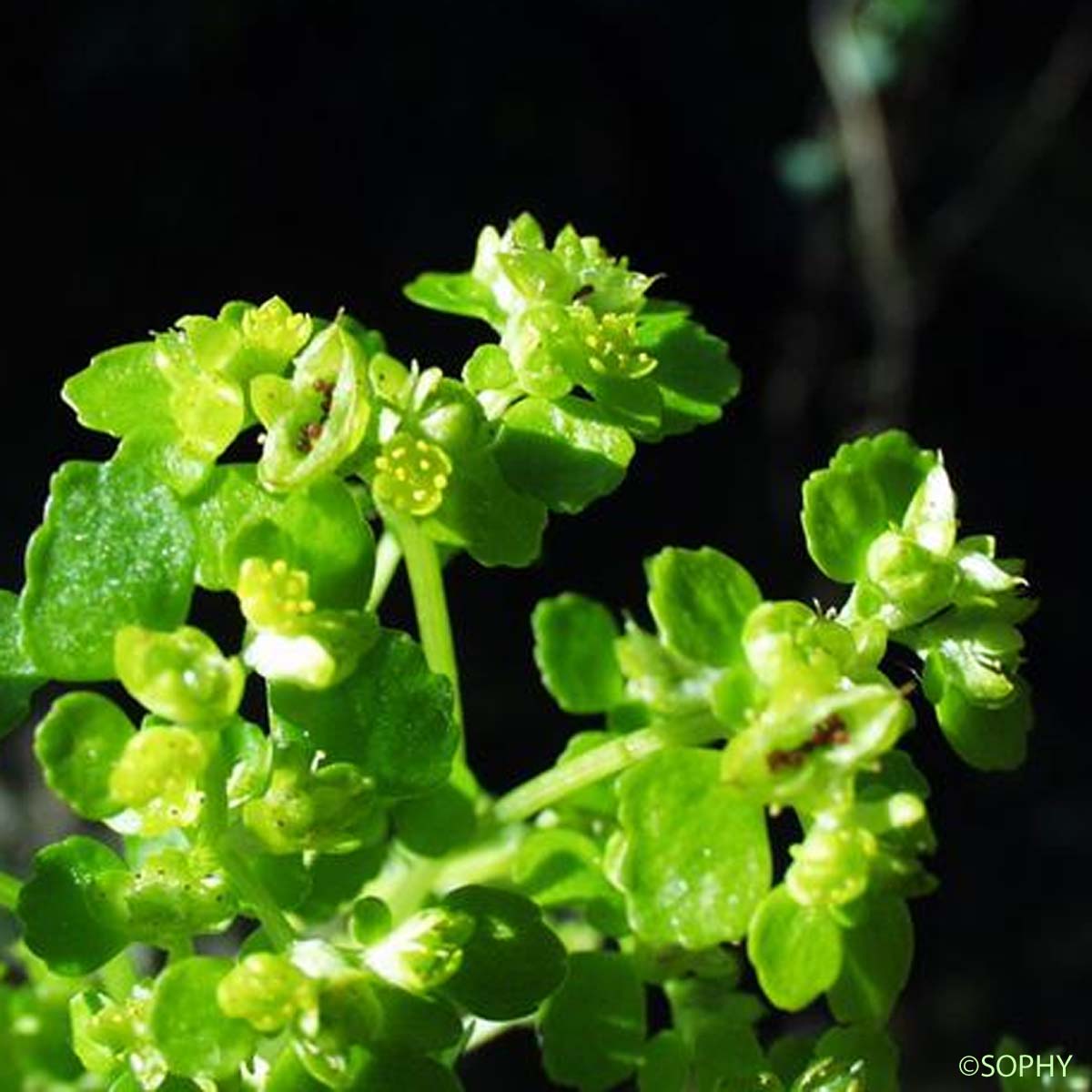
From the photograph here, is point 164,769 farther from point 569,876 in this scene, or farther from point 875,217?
point 875,217

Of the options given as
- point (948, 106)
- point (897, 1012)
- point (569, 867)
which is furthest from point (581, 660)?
point (948, 106)

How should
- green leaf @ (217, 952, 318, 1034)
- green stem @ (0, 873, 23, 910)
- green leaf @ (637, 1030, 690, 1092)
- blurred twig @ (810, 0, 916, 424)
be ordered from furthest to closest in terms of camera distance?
blurred twig @ (810, 0, 916, 424) → green leaf @ (637, 1030, 690, 1092) → green stem @ (0, 873, 23, 910) → green leaf @ (217, 952, 318, 1034)

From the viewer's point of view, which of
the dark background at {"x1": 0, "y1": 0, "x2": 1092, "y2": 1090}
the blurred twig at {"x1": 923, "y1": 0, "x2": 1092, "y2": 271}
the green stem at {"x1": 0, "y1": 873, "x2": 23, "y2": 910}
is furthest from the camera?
the blurred twig at {"x1": 923, "y1": 0, "x2": 1092, "y2": 271}

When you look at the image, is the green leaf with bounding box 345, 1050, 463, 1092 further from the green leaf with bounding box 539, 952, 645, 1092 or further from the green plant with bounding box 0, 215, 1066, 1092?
the green leaf with bounding box 539, 952, 645, 1092

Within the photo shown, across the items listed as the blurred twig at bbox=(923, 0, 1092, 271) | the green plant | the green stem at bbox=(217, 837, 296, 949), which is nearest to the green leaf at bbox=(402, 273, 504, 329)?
the green plant

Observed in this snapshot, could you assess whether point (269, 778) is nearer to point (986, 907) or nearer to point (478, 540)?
point (478, 540)

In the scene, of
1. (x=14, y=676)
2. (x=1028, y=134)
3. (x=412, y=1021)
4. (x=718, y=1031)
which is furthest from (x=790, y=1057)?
(x=1028, y=134)

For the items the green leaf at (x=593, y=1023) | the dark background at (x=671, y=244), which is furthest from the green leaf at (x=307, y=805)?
the dark background at (x=671, y=244)

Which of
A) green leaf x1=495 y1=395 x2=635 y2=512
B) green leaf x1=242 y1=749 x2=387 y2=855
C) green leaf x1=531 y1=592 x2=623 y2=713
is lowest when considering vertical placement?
green leaf x1=531 y1=592 x2=623 y2=713
